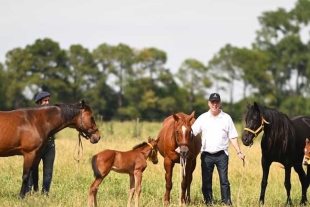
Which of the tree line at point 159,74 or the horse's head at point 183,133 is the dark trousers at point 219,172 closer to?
the horse's head at point 183,133

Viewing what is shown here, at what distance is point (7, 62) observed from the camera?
188 ft

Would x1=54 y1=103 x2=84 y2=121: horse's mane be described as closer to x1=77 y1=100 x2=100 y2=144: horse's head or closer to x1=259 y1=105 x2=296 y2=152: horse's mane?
x1=77 y1=100 x2=100 y2=144: horse's head

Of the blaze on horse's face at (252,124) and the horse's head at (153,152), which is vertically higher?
the blaze on horse's face at (252,124)

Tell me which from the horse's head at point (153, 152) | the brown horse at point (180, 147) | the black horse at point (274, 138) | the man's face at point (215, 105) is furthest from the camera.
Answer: the black horse at point (274, 138)

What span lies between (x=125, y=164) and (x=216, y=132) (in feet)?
5.88

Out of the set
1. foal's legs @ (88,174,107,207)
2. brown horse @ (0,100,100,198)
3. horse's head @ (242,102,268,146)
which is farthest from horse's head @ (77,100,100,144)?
horse's head @ (242,102,268,146)

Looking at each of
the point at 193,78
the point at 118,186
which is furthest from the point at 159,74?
the point at 118,186

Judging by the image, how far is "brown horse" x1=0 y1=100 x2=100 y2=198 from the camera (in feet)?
32.9

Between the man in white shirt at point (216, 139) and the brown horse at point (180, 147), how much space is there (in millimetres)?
237

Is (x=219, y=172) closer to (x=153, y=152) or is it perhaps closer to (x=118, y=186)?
(x=153, y=152)

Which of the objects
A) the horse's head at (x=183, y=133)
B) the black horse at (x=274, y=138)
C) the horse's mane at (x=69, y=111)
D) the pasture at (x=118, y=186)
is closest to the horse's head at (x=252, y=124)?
the black horse at (x=274, y=138)

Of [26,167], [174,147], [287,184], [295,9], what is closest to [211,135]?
[174,147]

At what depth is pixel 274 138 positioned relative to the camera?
10.7m

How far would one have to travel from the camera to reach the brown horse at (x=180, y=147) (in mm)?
9336
